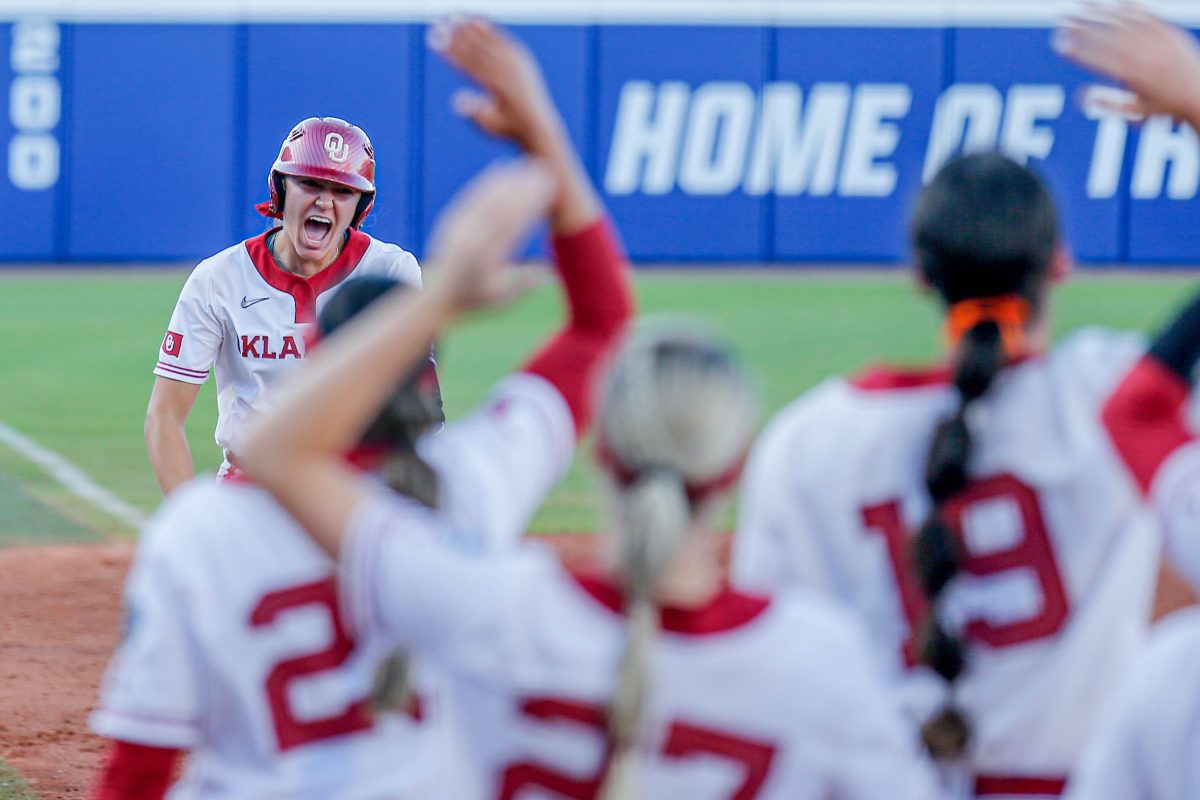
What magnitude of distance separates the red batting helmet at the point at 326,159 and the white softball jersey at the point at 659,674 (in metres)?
3.63

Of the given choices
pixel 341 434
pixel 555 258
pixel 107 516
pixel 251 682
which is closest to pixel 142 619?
pixel 251 682

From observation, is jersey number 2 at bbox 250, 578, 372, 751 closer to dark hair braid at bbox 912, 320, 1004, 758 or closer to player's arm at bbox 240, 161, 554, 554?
player's arm at bbox 240, 161, 554, 554

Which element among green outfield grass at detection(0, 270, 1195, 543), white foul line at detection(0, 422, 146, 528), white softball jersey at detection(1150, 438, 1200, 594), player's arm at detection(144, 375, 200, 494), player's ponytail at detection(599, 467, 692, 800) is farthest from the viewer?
green outfield grass at detection(0, 270, 1195, 543)

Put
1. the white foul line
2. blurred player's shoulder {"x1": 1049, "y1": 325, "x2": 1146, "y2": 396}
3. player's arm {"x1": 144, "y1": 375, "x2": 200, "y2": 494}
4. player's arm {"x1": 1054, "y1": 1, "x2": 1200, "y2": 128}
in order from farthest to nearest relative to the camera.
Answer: the white foul line → player's arm {"x1": 144, "y1": 375, "x2": 200, "y2": 494} → blurred player's shoulder {"x1": 1049, "y1": 325, "x2": 1146, "y2": 396} → player's arm {"x1": 1054, "y1": 1, "x2": 1200, "y2": 128}

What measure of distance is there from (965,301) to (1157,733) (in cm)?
62

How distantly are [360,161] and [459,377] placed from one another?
26.3ft

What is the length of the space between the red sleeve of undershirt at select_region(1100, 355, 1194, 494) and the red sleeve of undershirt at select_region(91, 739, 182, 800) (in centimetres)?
122

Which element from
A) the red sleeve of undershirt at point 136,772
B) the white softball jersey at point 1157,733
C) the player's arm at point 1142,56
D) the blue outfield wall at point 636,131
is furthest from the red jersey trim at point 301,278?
the blue outfield wall at point 636,131

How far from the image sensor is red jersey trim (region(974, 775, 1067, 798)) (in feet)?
7.39

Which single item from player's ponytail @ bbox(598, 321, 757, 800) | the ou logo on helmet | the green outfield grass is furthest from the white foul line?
player's ponytail @ bbox(598, 321, 757, 800)

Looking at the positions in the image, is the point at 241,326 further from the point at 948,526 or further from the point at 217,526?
the point at 948,526

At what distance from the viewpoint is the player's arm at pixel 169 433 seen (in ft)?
16.9

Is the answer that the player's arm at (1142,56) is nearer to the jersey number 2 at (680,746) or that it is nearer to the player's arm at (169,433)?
the jersey number 2 at (680,746)

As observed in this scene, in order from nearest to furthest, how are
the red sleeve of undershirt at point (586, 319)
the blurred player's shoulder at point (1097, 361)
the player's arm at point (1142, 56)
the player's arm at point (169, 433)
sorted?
1. the player's arm at point (1142, 56)
2. the blurred player's shoulder at point (1097, 361)
3. the red sleeve of undershirt at point (586, 319)
4. the player's arm at point (169, 433)
